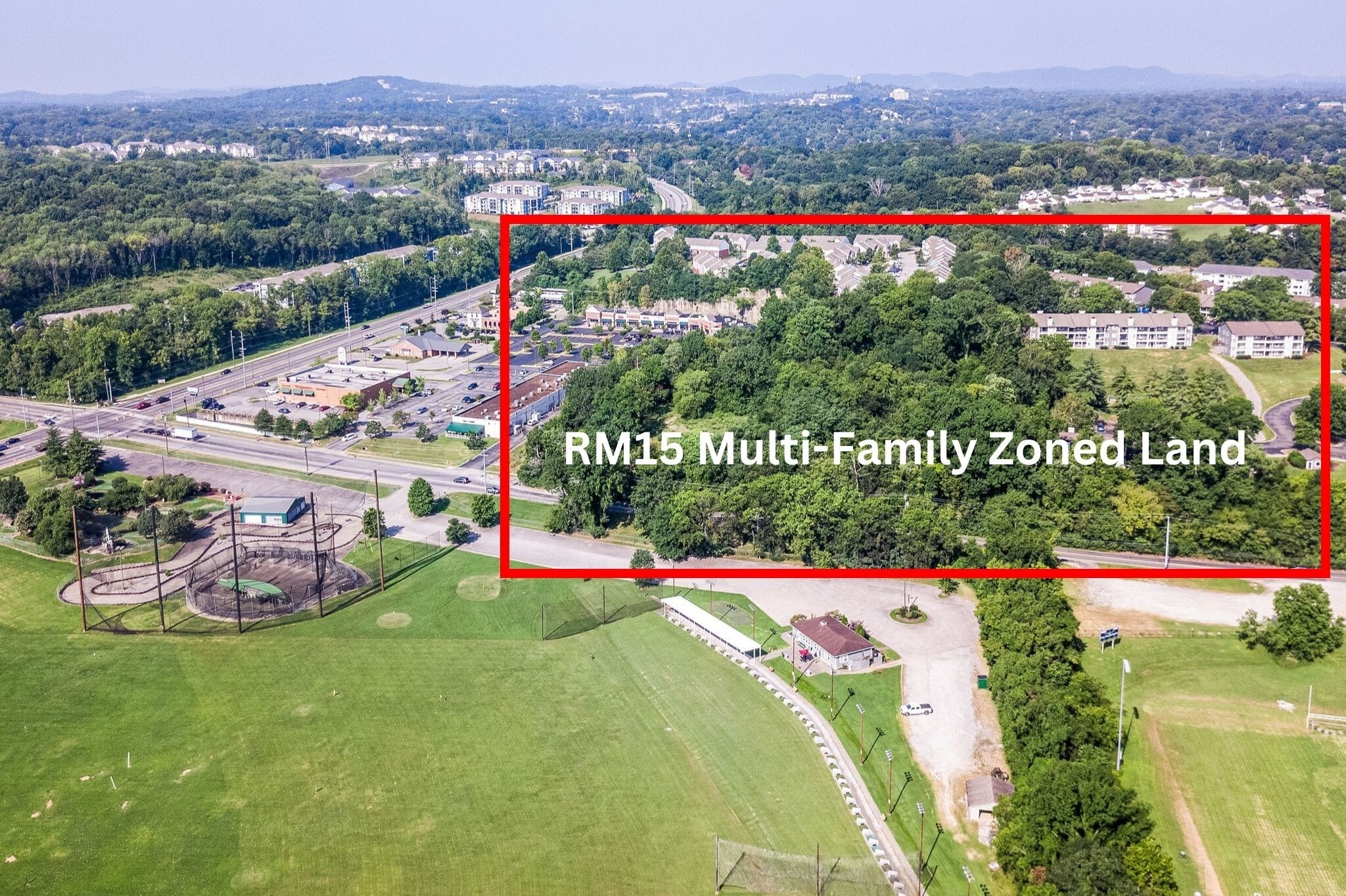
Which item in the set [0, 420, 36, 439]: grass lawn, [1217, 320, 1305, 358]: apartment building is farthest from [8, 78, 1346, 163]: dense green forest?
[0, 420, 36, 439]: grass lawn

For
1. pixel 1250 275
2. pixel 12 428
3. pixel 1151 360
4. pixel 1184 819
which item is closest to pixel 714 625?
pixel 1184 819

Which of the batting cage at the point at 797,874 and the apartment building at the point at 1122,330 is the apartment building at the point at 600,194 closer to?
the apartment building at the point at 1122,330

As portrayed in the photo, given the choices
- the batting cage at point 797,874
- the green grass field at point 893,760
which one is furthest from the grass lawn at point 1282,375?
the batting cage at point 797,874

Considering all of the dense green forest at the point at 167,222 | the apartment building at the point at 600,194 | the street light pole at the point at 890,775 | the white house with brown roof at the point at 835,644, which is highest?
the apartment building at the point at 600,194

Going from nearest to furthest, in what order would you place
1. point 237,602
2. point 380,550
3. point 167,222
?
point 237,602 → point 380,550 → point 167,222

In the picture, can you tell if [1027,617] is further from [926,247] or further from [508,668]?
[926,247]

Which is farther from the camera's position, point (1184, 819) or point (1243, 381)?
point (1243, 381)

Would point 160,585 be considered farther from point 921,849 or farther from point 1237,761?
point 1237,761

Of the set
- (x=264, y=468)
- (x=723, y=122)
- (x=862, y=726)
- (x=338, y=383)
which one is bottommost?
(x=862, y=726)
